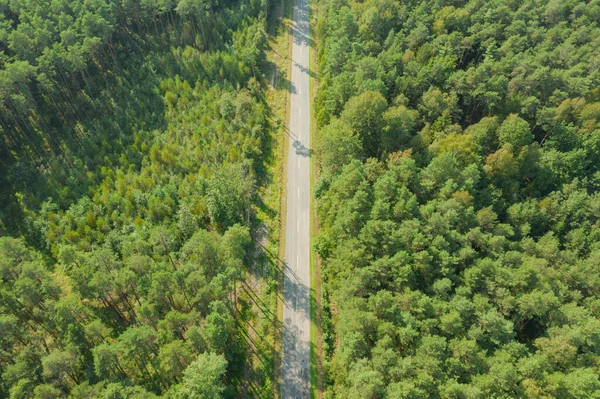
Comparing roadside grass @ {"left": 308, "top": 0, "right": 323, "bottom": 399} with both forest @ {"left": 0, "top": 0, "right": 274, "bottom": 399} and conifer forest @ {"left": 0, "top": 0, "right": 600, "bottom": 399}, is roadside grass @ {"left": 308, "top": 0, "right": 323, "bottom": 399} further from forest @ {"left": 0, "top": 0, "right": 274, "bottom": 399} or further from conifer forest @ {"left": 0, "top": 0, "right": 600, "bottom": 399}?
forest @ {"left": 0, "top": 0, "right": 274, "bottom": 399}

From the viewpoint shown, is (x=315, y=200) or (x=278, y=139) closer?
(x=315, y=200)

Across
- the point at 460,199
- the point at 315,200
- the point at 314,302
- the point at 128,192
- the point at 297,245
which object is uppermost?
the point at 460,199

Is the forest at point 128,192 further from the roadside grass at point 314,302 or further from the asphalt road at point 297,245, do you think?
the roadside grass at point 314,302

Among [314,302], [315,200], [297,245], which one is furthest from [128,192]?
[314,302]

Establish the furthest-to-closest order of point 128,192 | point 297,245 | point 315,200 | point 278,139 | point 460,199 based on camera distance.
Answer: point 278,139, point 315,200, point 128,192, point 297,245, point 460,199

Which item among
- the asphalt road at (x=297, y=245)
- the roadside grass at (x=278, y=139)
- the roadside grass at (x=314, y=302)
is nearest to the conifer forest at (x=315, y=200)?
the roadside grass at (x=314, y=302)

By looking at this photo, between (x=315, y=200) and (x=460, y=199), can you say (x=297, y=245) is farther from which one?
(x=460, y=199)
